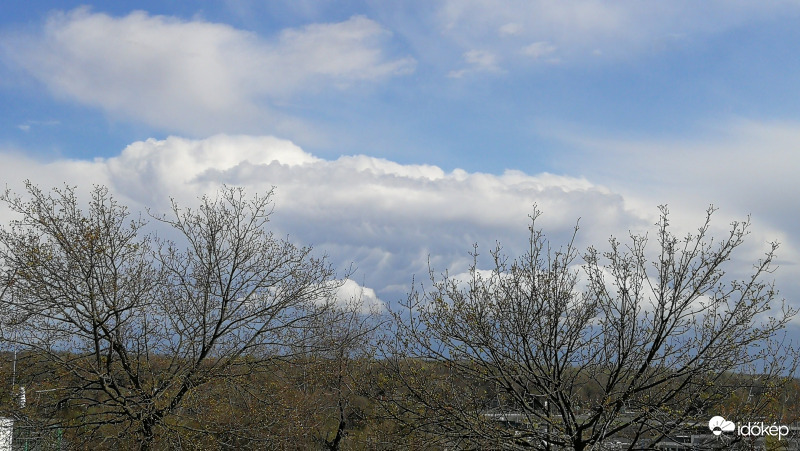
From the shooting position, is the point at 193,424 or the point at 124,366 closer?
the point at 124,366

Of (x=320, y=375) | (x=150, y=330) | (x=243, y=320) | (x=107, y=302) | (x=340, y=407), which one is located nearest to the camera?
(x=107, y=302)

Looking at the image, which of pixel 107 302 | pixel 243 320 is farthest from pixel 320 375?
pixel 107 302

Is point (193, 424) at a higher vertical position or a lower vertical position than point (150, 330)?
lower

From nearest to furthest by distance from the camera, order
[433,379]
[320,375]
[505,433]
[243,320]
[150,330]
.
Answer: [505,433]
[433,379]
[150,330]
[243,320]
[320,375]

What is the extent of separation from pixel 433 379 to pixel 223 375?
5826mm

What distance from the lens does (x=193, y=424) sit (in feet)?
65.3

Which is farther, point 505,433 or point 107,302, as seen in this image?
point 107,302

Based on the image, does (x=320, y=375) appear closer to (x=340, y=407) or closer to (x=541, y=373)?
(x=340, y=407)

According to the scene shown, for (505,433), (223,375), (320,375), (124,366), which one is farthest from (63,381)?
(505,433)


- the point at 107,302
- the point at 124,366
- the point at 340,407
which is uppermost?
the point at 107,302

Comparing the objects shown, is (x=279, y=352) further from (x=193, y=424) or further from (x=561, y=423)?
(x=561, y=423)

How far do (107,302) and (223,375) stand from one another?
3094 millimetres

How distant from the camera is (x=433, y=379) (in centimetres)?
1217
